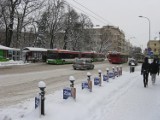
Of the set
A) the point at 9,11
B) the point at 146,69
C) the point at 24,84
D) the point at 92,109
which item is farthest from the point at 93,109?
the point at 9,11

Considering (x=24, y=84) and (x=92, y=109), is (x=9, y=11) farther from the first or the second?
(x=92, y=109)

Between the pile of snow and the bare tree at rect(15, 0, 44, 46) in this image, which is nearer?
the pile of snow

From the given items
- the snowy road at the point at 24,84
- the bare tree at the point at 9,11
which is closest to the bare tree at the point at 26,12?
the bare tree at the point at 9,11

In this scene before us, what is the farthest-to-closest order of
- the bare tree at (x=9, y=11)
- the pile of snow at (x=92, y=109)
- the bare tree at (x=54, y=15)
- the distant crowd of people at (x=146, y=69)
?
the bare tree at (x=54, y=15) < the bare tree at (x=9, y=11) < the distant crowd of people at (x=146, y=69) < the pile of snow at (x=92, y=109)

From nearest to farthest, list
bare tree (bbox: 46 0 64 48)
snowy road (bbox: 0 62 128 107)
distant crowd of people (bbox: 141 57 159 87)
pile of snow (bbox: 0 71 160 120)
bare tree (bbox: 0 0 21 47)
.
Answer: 1. pile of snow (bbox: 0 71 160 120)
2. snowy road (bbox: 0 62 128 107)
3. distant crowd of people (bbox: 141 57 159 87)
4. bare tree (bbox: 0 0 21 47)
5. bare tree (bbox: 46 0 64 48)

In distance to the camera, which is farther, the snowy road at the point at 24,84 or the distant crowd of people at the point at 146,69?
the distant crowd of people at the point at 146,69

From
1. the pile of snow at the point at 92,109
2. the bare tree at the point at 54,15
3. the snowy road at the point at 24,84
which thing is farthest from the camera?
the bare tree at the point at 54,15

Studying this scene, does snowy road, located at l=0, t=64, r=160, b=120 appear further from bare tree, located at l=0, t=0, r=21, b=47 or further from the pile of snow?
bare tree, located at l=0, t=0, r=21, b=47

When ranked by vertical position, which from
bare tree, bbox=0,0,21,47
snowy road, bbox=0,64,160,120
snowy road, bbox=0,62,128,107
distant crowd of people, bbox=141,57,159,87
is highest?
bare tree, bbox=0,0,21,47

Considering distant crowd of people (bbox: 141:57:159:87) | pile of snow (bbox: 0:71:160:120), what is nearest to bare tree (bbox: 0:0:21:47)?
distant crowd of people (bbox: 141:57:159:87)

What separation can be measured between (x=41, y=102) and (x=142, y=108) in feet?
14.2

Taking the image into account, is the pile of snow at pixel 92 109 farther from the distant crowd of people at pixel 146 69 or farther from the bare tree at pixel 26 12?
the bare tree at pixel 26 12

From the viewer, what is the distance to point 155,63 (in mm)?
20891

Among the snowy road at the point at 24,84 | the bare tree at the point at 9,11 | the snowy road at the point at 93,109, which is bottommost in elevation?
the snowy road at the point at 24,84
